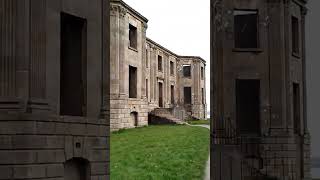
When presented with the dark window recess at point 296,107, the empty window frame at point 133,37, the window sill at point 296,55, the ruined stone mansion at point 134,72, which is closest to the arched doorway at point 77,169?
the dark window recess at point 296,107

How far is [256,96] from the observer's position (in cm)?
2916

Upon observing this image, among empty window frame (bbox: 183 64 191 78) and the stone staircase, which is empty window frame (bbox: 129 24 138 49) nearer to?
the stone staircase

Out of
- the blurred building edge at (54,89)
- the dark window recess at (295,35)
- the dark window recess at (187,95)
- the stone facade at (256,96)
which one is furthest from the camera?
the dark window recess at (187,95)

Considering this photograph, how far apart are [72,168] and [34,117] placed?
264 cm

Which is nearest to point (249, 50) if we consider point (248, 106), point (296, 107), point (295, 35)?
point (248, 106)

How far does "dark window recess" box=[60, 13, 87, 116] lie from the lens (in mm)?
16531

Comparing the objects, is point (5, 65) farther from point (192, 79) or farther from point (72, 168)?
point (192, 79)

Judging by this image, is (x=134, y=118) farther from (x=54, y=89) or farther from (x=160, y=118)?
(x=54, y=89)

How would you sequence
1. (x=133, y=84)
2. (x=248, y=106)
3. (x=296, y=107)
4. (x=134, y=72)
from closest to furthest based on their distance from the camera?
(x=248, y=106), (x=296, y=107), (x=134, y=72), (x=133, y=84)

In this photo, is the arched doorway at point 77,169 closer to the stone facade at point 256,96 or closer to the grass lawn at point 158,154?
the grass lawn at point 158,154

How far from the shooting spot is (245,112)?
29.6 m

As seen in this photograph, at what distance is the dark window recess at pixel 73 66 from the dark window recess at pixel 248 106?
13.8 m

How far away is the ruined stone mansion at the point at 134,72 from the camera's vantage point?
40531 mm

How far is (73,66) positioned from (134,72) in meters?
28.6
